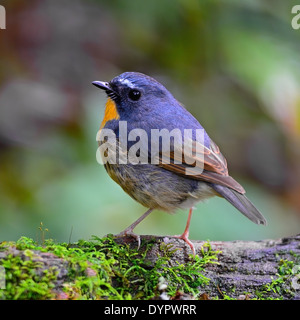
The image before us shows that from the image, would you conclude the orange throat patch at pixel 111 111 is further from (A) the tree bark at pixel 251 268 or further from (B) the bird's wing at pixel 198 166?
(A) the tree bark at pixel 251 268

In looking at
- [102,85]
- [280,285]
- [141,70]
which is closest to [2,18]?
[141,70]

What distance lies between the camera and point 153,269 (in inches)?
135

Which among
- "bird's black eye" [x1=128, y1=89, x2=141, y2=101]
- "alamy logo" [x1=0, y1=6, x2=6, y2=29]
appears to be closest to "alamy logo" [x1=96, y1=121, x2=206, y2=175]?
"bird's black eye" [x1=128, y1=89, x2=141, y2=101]

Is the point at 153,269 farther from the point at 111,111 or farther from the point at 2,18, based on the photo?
the point at 2,18

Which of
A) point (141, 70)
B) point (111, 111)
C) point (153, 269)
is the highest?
point (141, 70)

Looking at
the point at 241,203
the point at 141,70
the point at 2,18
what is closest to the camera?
the point at 241,203

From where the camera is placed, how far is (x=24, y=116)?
21.3ft

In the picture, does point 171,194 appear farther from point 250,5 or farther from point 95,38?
point 95,38

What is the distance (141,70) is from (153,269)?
147 inches

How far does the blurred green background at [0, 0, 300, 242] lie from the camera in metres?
5.08

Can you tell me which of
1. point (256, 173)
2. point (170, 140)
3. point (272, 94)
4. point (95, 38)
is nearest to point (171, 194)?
point (170, 140)

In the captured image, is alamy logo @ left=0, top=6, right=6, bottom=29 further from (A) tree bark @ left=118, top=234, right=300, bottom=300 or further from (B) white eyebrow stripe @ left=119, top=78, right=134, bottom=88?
(A) tree bark @ left=118, top=234, right=300, bottom=300

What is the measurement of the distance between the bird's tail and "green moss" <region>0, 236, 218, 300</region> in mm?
398

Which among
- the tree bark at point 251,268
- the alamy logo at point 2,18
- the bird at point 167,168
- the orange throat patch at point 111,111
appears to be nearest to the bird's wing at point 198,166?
the bird at point 167,168
